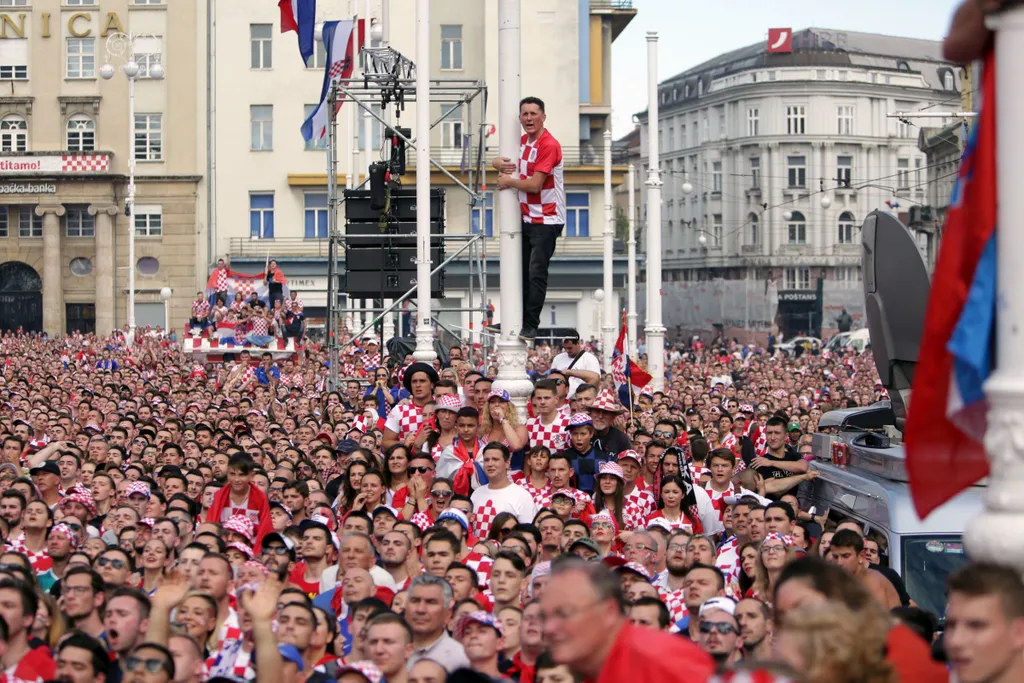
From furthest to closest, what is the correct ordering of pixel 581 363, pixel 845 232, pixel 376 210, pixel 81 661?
pixel 845 232 → pixel 376 210 → pixel 581 363 → pixel 81 661

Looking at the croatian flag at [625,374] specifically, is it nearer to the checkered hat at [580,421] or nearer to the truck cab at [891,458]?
the truck cab at [891,458]

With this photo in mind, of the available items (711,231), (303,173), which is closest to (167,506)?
(303,173)

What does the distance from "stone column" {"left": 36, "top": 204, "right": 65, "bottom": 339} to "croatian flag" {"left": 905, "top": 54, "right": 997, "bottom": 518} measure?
56490 mm

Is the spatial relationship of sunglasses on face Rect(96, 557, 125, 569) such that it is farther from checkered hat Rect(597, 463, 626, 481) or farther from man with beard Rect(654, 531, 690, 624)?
checkered hat Rect(597, 463, 626, 481)

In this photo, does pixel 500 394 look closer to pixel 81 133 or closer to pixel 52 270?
pixel 52 270

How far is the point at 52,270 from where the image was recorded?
58.8 m

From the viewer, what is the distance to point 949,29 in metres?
4.76

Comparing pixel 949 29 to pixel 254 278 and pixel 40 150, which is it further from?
pixel 40 150

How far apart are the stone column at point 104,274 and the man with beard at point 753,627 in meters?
53.6

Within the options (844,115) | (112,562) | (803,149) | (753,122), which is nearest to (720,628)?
(112,562)

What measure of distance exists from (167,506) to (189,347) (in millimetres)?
20046

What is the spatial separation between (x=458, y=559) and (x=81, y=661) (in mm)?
2433

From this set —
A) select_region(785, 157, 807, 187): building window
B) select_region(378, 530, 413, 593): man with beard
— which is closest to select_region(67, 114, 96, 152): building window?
select_region(785, 157, 807, 187): building window

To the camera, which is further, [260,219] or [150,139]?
[150,139]
